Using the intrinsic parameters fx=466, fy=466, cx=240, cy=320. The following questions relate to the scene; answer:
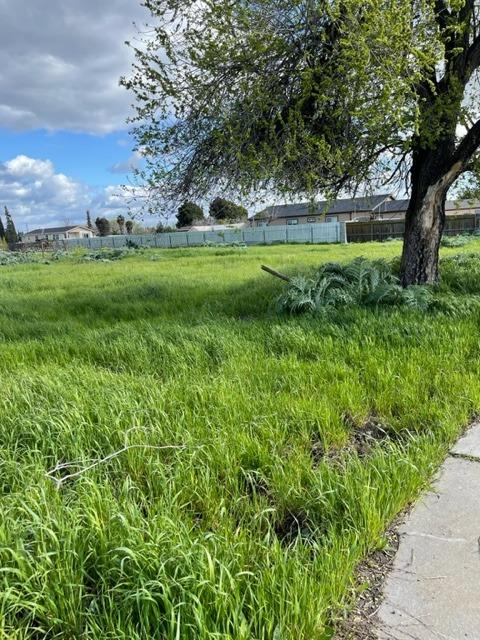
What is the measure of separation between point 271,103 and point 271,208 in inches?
80.0

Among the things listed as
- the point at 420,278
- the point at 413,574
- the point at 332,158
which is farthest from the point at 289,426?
the point at 420,278

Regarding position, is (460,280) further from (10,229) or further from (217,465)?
(10,229)

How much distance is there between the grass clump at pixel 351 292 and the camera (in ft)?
20.9

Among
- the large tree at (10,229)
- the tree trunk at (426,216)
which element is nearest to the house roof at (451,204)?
the tree trunk at (426,216)

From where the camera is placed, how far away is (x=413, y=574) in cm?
189

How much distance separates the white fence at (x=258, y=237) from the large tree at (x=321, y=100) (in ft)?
79.3

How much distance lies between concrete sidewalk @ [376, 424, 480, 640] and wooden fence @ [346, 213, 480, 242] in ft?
103

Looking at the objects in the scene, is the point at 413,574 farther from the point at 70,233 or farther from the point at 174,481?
the point at 70,233

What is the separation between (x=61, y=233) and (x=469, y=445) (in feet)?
366

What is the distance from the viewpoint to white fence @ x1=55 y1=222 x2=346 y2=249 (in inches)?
1426

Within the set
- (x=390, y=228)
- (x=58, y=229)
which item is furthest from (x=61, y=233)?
(x=390, y=228)

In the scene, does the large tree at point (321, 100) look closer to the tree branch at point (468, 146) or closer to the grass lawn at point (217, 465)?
the tree branch at point (468, 146)

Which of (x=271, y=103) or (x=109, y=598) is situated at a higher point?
(x=271, y=103)

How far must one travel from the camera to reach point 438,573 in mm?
1882
